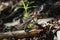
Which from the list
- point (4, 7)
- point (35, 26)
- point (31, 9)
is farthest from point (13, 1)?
point (35, 26)

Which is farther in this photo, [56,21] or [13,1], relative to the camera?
[13,1]

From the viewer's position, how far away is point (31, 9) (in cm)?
254

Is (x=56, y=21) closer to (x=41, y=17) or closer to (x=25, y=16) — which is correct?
(x=41, y=17)

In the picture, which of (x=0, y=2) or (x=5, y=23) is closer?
(x=5, y=23)

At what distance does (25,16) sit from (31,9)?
0.76 ft

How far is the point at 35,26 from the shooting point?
6.80 feet

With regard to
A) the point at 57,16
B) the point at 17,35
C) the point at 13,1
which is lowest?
the point at 17,35

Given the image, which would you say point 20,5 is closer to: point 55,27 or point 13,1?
point 13,1

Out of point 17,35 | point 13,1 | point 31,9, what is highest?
point 13,1

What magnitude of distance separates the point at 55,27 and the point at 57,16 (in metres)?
0.34

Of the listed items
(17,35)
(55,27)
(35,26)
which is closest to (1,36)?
(17,35)

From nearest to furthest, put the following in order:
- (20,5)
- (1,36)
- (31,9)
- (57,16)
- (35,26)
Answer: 1. (1,36)
2. (35,26)
3. (57,16)
4. (31,9)
5. (20,5)

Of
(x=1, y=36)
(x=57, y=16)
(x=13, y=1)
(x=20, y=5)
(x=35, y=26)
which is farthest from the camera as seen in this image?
(x=13, y=1)

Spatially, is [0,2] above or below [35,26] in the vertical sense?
above
